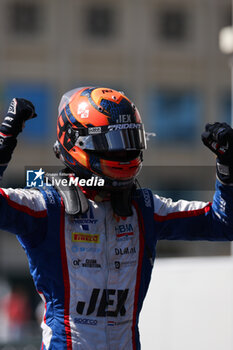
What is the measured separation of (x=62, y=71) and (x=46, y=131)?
2.20 m

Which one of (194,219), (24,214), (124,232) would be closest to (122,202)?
(124,232)

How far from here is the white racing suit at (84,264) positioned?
9.98 feet

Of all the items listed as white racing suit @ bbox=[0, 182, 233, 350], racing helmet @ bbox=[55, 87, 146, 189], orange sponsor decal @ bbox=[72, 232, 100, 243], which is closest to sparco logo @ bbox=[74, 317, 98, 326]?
white racing suit @ bbox=[0, 182, 233, 350]

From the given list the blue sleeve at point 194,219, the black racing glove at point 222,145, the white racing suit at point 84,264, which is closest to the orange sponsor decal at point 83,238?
the white racing suit at point 84,264

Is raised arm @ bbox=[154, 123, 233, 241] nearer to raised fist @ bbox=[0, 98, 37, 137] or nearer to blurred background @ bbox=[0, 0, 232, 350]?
raised fist @ bbox=[0, 98, 37, 137]

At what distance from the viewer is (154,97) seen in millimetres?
22141

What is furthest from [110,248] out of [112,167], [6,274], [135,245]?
[6,274]

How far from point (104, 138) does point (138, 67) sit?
759 inches

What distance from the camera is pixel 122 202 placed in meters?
3.23

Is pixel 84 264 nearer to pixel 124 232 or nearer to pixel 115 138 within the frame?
pixel 124 232

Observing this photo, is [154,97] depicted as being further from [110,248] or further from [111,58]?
[110,248]

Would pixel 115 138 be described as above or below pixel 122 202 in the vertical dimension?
above

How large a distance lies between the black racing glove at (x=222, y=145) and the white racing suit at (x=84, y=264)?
0.07 meters

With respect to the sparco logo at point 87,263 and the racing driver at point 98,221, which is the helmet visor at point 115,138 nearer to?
the racing driver at point 98,221
